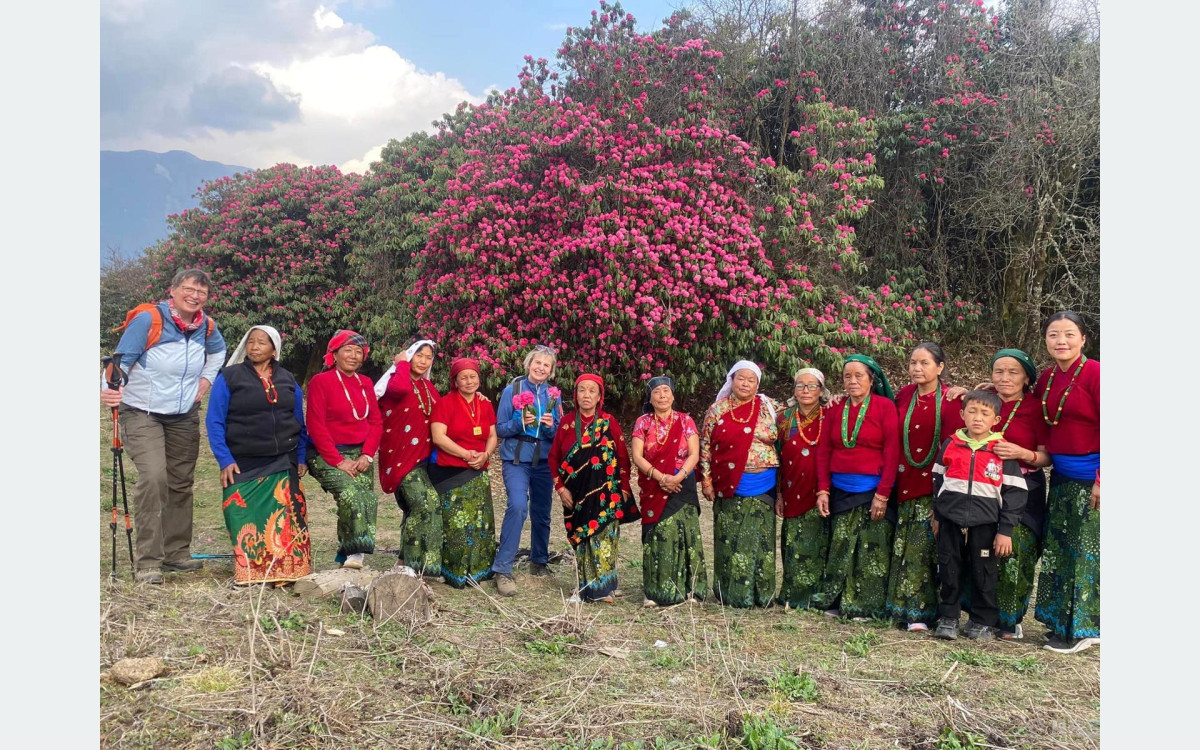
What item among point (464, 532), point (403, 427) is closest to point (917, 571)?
point (464, 532)

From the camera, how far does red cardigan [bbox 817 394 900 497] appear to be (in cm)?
422

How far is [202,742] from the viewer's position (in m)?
2.67

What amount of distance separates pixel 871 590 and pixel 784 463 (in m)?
0.83

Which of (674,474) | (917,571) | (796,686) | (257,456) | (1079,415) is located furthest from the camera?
(674,474)

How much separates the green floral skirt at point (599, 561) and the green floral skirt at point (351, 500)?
4.15 feet

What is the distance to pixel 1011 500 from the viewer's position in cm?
384

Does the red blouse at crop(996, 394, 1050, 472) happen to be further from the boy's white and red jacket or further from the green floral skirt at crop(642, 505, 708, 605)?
the green floral skirt at crop(642, 505, 708, 605)

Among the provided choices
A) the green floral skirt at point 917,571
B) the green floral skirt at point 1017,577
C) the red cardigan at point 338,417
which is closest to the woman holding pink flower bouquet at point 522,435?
the red cardigan at point 338,417

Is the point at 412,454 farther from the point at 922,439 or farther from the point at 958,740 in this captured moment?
the point at 958,740

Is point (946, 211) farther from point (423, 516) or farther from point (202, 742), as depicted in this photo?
point (202, 742)

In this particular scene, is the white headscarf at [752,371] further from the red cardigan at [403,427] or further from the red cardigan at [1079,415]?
the red cardigan at [403,427]

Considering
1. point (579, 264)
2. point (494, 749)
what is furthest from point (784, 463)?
point (579, 264)

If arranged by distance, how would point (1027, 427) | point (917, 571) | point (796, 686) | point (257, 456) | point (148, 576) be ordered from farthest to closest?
1. point (257, 456)
2. point (148, 576)
3. point (917, 571)
4. point (1027, 427)
5. point (796, 686)

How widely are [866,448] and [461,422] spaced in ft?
7.70
